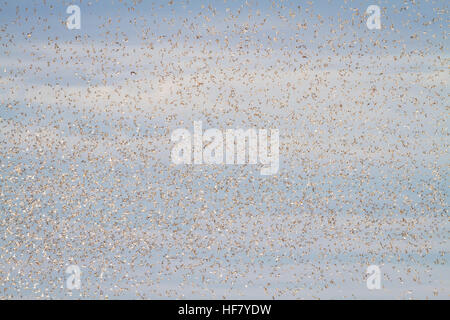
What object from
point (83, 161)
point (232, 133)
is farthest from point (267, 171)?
point (83, 161)

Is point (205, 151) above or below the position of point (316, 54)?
below
